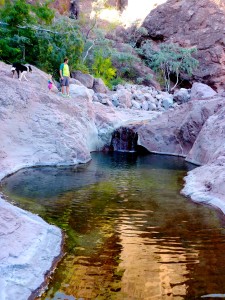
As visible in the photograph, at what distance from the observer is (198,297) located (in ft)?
15.3

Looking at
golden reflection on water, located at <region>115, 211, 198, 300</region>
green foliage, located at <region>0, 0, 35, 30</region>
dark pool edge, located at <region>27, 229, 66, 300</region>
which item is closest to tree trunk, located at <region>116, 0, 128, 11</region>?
green foliage, located at <region>0, 0, 35, 30</region>

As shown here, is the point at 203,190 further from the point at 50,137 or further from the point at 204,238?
the point at 50,137

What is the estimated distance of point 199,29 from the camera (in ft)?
138

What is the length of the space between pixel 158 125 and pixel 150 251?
554 inches

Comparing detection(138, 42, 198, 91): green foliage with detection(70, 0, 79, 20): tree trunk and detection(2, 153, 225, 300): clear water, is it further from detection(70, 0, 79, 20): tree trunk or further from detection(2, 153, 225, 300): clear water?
detection(2, 153, 225, 300): clear water

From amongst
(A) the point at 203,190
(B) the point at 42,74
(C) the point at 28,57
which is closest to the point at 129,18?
(C) the point at 28,57

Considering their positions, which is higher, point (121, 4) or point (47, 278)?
point (121, 4)

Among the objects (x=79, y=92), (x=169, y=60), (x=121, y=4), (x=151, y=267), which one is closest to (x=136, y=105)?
(x=79, y=92)

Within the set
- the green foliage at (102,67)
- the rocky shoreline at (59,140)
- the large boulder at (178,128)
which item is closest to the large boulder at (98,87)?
the rocky shoreline at (59,140)

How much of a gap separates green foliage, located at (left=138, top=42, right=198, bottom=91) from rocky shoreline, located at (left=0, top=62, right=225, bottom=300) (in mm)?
11447

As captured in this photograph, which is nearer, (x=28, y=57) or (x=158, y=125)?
(x=158, y=125)

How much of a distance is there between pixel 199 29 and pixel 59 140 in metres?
31.6

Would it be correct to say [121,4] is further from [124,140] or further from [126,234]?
[126,234]

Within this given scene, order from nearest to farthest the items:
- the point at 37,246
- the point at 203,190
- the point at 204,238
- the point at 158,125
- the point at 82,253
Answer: the point at 37,246 → the point at 82,253 → the point at 204,238 → the point at 203,190 → the point at 158,125
